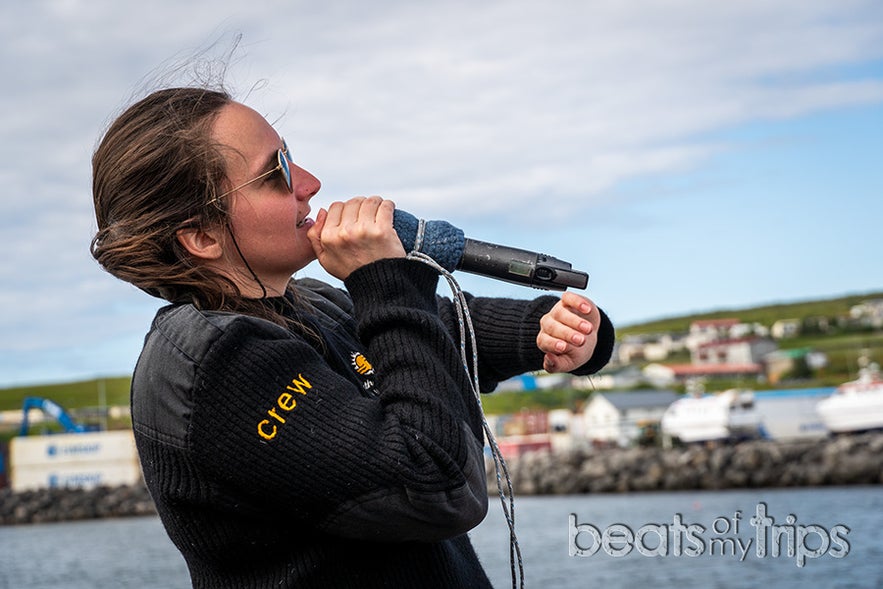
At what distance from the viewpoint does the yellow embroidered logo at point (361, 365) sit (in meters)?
1.94

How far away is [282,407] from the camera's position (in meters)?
1.65

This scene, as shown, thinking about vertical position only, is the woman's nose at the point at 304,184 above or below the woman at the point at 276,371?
above

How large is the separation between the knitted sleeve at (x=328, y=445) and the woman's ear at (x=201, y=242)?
23cm

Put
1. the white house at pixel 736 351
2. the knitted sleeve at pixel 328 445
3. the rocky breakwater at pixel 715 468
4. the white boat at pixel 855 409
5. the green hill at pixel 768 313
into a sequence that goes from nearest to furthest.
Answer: the knitted sleeve at pixel 328 445 → the rocky breakwater at pixel 715 468 → the white boat at pixel 855 409 → the white house at pixel 736 351 → the green hill at pixel 768 313

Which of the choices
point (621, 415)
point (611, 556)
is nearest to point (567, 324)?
point (611, 556)

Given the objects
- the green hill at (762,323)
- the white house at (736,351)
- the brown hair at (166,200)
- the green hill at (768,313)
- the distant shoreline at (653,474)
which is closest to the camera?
the brown hair at (166,200)

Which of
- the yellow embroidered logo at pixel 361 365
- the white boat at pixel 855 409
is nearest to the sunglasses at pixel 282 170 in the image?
the yellow embroidered logo at pixel 361 365

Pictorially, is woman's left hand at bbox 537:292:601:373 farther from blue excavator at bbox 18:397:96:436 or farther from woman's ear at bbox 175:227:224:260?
blue excavator at bbox 18:397:96:436

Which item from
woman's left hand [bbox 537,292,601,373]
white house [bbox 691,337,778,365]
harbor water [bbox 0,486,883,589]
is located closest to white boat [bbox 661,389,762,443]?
harbor water [bbox 0,486,883,589]

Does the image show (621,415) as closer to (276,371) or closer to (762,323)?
(762,323)

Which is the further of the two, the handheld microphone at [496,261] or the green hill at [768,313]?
the green hill at [768,313]

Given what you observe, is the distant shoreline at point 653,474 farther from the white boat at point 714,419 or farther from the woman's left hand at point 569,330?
the woman's left hand at point 569,330

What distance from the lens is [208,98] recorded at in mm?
1924

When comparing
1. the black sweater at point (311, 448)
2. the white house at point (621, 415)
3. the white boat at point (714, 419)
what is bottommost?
the white house at point (621, 415)
